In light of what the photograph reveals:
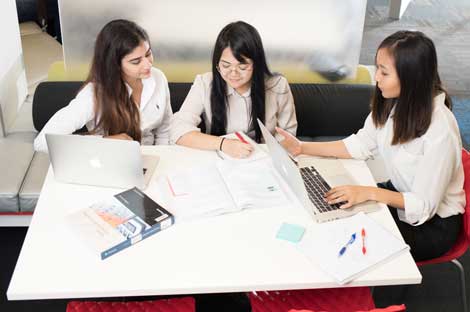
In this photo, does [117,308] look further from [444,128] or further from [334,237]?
[444,128]

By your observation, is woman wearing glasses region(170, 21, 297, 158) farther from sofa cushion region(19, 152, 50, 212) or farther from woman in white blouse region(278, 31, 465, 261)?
sofa cushion region(19, 152, 50, 212)

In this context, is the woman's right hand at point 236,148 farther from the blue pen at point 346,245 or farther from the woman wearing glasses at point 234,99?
the blue pen at point 346,245

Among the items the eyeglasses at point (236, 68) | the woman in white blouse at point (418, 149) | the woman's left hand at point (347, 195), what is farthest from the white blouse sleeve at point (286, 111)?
the woman's left hand at point (347, 195)

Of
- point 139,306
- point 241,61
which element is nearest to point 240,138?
point 241,61

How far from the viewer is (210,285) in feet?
5.86

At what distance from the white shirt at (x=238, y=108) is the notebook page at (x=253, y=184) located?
403mm

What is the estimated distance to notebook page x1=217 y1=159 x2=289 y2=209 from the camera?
2.17 meters

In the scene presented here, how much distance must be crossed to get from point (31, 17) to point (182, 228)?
395 cm

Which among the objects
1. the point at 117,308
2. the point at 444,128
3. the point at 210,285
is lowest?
the point at 117,308

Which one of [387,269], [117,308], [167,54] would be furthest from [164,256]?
[167,54]

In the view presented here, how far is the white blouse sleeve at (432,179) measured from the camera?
219 cm

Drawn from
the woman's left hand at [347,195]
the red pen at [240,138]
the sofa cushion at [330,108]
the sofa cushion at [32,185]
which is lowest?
the sofa cushion at [32,185]

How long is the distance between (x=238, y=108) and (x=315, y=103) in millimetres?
734

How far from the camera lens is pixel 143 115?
111 inches
